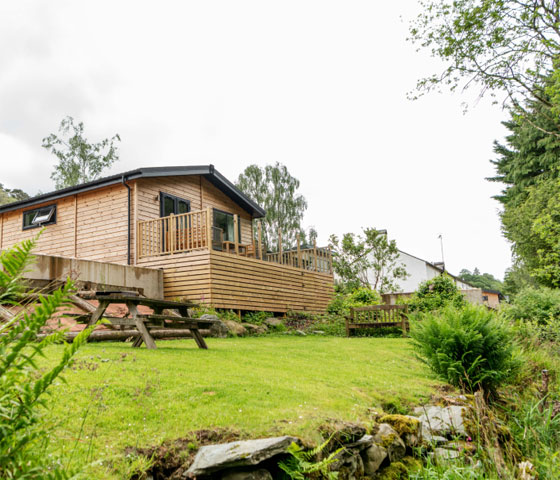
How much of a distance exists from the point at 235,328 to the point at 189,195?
7077 millimetres

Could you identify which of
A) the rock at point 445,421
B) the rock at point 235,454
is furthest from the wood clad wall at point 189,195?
the rock at point 235,454

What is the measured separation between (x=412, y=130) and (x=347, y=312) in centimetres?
875

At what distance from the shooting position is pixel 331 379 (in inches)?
212

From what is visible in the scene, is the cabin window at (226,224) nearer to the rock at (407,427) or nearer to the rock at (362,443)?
the rock at (407,427)

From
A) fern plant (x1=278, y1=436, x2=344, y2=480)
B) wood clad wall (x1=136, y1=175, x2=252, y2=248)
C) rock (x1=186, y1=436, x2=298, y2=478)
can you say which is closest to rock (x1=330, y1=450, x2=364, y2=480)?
fern plant (x1=278, y1=436, x2=344, y2=480)

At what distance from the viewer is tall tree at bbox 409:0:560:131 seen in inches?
542

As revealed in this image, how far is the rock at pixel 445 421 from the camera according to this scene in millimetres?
4309

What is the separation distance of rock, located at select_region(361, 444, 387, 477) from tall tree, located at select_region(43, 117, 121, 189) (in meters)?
31.6

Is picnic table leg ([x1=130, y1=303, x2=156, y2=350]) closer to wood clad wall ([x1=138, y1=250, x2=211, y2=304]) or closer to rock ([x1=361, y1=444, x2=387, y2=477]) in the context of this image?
rock ([x1=361, y1=444, x2=387, y2=477])

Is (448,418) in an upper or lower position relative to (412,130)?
lower

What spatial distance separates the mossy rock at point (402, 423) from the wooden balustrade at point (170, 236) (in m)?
9.15

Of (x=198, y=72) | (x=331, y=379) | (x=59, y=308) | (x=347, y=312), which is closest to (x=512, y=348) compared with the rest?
(x=331, y=379)

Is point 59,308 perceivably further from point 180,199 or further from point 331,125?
point 331,125

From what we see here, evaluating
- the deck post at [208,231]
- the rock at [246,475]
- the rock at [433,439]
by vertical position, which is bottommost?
the rock at [433,439]
